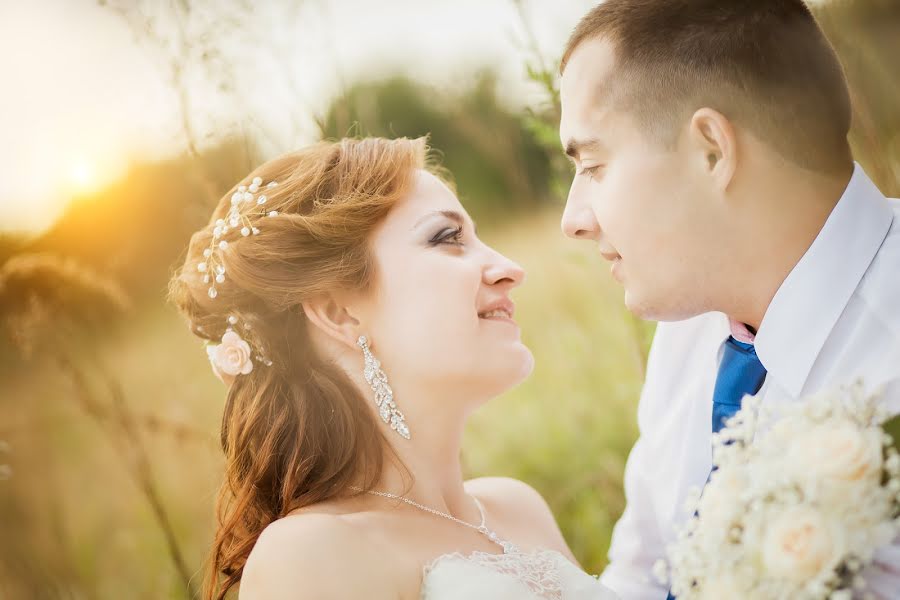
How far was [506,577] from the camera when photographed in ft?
7.31

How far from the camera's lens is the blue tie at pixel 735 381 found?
244 cm

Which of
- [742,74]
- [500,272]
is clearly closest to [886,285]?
[742,74]

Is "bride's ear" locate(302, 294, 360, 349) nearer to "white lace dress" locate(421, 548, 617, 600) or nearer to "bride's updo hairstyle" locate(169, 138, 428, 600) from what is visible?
"bride's updo hairstyle" locate(169, 138, 428, 600)

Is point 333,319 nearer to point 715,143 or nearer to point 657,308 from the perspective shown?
point 657,308

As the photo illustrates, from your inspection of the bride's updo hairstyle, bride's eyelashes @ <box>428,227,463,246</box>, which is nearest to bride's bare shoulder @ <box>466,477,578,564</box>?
the bride's updo hairstyle

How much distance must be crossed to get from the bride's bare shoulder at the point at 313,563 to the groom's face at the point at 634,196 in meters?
1.13

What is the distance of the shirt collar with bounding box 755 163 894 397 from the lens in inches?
85.2

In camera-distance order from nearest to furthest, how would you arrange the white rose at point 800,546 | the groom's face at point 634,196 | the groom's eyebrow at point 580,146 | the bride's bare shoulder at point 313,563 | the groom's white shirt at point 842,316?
the white rose at point 800,546, the bride's bare shoulder at point 313,563, the groom's white shirt at point 842,316, the groom's face at point 634,196, the groom's eyebrow at point 580,146

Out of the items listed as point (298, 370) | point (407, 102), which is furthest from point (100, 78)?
point (407, 102)

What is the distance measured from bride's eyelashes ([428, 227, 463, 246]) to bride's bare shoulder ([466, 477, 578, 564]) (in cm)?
97

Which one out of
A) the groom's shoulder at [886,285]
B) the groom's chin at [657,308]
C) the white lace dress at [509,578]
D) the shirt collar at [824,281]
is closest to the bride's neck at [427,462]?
the white lace dress at [509,578]

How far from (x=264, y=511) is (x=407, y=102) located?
10.1 m

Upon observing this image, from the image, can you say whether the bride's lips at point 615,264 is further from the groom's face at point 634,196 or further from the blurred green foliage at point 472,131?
the blurred green foliage at point 472,131

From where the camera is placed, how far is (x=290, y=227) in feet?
8.11
